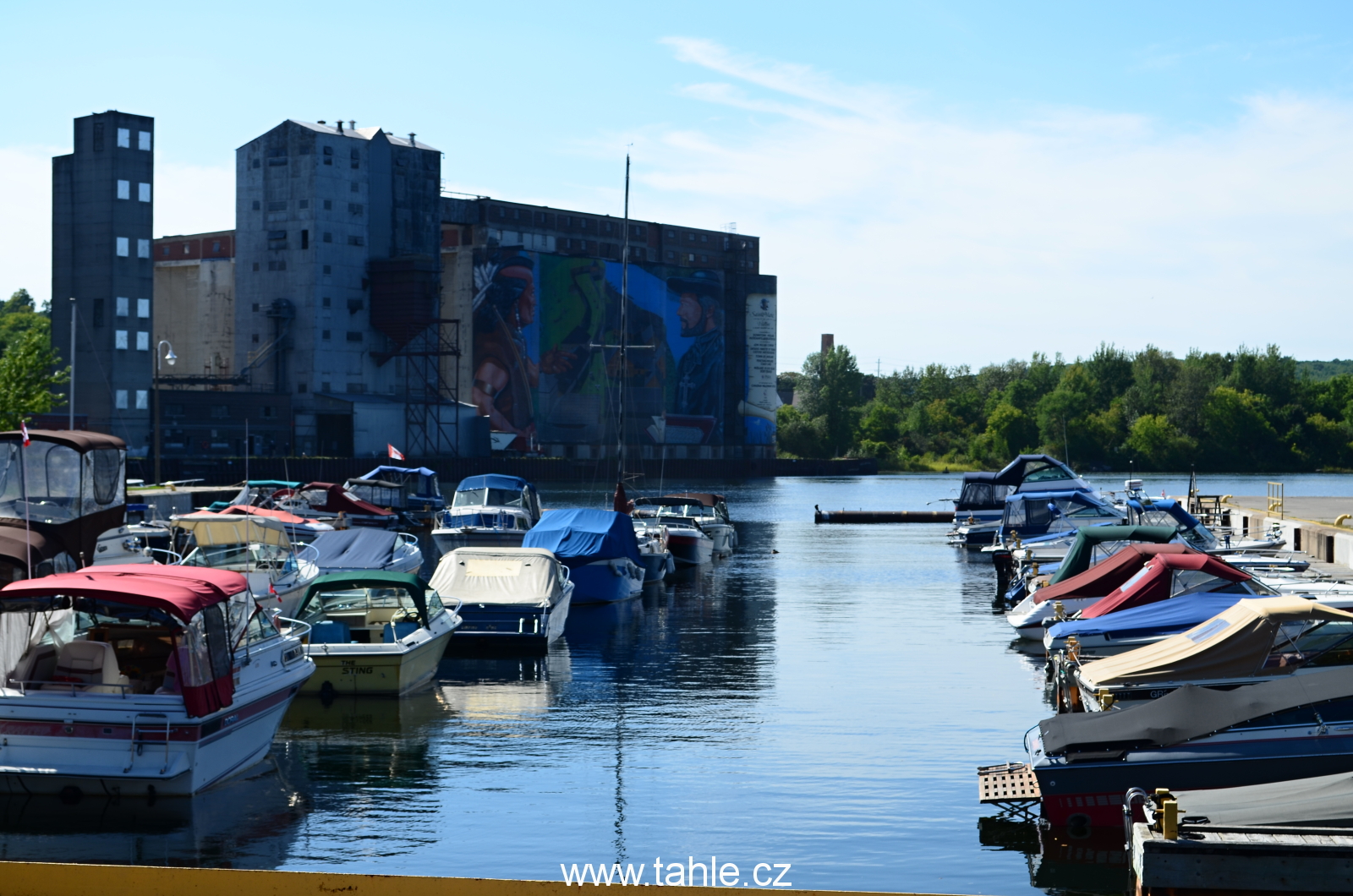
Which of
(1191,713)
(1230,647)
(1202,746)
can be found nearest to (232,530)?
(1230,647)

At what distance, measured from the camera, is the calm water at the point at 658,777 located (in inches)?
645

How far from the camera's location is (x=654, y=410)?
175750 millimetres

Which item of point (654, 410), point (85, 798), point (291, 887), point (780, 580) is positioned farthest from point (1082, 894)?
point (654, 410)

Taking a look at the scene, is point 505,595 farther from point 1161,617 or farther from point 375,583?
point 1161,617

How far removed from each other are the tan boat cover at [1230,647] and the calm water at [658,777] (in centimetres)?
312

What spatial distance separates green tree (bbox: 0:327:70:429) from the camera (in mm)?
77750

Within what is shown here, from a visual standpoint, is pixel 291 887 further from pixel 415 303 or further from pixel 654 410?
pixel 654 410

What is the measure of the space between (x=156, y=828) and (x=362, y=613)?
1133 cm

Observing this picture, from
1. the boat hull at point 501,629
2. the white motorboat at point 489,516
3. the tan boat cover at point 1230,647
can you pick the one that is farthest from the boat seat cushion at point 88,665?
the white motorboat at point 489,516

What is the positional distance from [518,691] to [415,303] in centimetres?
10790

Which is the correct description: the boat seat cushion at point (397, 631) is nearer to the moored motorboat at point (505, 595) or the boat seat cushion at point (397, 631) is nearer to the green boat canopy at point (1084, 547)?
the moored motorboat at point (505, 595)

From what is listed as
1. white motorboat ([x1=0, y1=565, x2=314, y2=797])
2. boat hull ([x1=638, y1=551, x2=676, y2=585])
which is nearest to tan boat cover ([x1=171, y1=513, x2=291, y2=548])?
boat hull ([x1=638, y1=551, x2=676, y2=585])

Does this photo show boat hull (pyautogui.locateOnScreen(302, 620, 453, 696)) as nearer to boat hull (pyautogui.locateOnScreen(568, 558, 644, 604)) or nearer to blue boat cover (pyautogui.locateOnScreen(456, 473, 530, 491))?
boat hull (pyautogui.locateOnScreen(568, 558, 644, 604))

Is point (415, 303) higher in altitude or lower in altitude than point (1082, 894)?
higher
